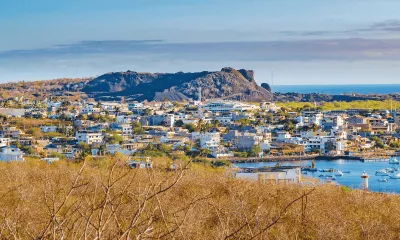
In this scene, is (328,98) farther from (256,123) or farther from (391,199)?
(391,199)

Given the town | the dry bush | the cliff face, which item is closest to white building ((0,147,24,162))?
the town

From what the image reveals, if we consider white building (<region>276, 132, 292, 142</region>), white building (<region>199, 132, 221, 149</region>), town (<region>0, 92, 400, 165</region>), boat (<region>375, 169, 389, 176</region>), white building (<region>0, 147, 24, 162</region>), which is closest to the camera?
white building (<region>0, 147, 24, 162</region>)

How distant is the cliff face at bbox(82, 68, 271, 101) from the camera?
60938 millimetres

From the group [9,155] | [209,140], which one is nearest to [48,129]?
[209,140]

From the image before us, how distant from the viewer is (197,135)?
28688mm

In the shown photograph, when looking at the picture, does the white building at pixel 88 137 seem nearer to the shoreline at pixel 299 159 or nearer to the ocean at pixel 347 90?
the shoreline at pixel 299 159

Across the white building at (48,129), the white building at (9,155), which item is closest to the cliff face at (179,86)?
the white building at (48,129)

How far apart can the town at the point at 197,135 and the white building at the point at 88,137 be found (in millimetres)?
35

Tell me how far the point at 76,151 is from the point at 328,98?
3583 centimetres

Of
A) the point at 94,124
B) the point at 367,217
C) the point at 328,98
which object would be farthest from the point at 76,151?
the point at 328,98

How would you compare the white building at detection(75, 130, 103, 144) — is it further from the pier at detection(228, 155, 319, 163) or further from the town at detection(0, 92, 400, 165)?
the pier at detection(228, 155, 319, 163)

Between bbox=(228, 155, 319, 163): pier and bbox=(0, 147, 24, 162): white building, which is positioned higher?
bbox=(0, 147, 24, 162): white building

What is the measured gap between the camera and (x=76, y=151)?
23.5 metres

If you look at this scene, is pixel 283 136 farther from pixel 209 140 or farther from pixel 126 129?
pixel 126 129
